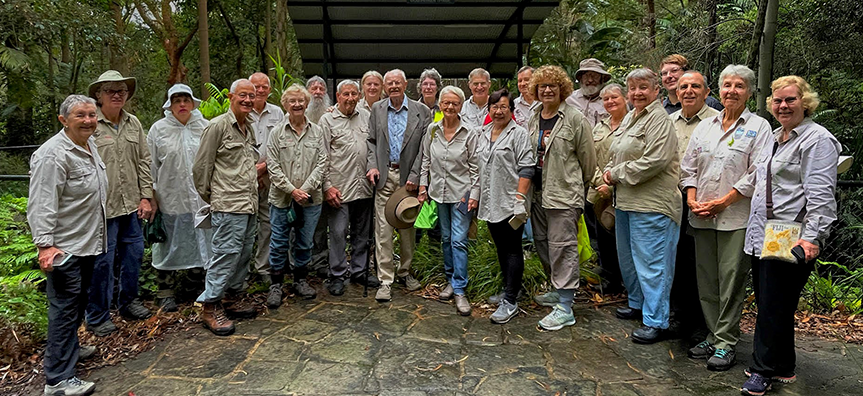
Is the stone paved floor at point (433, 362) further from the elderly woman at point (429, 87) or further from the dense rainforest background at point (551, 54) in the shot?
the elderly woman at point (429, 87)

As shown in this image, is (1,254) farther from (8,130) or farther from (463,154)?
(8,130)

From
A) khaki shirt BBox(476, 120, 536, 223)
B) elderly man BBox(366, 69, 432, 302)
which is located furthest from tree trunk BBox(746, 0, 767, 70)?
elderly man BBox(366, 69, 432, 302)

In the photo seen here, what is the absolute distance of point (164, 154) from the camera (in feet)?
15.1

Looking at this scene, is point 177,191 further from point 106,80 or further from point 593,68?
point 593,68

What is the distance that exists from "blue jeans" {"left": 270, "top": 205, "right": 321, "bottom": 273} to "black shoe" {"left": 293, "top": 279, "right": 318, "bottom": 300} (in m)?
0.17

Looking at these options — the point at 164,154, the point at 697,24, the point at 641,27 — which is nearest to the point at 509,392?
the point at 164,154

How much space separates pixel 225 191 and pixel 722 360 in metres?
3.74

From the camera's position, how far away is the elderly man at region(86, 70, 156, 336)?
163 inches

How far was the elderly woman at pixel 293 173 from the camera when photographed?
4746 mm

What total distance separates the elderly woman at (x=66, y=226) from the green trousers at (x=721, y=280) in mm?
4023

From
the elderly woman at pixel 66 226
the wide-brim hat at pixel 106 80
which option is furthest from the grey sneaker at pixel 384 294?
the wide-brim hat at pixel 106 80

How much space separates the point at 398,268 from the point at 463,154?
1.44 metres

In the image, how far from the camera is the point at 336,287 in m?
5.06

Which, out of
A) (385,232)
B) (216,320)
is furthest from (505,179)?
(216,320)
